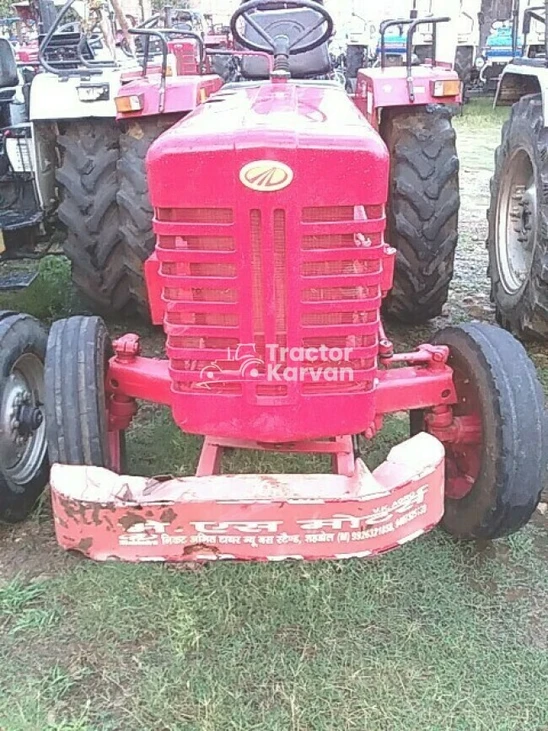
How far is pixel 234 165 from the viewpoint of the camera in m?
2.04

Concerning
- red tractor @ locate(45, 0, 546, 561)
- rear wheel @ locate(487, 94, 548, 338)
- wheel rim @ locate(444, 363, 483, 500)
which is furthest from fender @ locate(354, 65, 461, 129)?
wheel rim @ locate(444, 363, 483, 500)

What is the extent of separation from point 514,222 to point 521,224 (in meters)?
0.28

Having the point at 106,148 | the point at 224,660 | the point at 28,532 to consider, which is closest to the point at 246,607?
the point at 224,660

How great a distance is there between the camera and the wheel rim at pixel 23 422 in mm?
2957

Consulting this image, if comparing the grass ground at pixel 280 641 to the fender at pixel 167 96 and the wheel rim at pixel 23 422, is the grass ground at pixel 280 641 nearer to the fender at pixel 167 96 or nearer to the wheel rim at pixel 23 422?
the wheel rim at pixel 23 422

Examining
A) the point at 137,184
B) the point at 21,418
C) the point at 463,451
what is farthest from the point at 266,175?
the point at 137,184

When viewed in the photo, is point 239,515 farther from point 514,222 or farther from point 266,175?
point 514,222

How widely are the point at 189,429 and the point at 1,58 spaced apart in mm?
4456

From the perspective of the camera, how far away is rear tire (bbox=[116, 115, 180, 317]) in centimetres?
389

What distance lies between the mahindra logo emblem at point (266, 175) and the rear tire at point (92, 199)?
7.40 ft

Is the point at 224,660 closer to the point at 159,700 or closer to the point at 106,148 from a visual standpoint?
the point at 159,700

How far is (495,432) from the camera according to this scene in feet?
8.43

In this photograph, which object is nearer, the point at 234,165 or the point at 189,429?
the point at 234,165

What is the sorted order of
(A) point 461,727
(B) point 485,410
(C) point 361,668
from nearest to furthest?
(A) point 461,727 < (C) point 361,668 < (B) point 485,410
